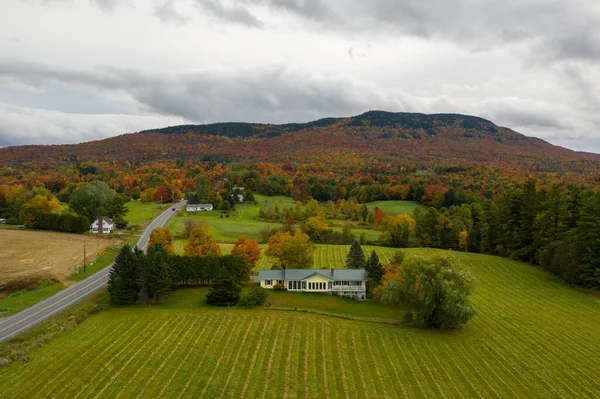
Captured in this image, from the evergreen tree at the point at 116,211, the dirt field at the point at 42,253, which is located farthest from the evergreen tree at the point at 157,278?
the evergreen tree at the point at 116,211

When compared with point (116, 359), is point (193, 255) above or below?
above

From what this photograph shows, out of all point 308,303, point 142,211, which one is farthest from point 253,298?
point 142,211

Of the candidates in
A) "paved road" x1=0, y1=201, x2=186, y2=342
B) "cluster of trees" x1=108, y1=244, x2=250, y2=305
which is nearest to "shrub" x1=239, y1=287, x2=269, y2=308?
"cluster of trees" x1=108, y1=244, x2=250, y2=305

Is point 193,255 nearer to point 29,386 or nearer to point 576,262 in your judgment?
point 29,386

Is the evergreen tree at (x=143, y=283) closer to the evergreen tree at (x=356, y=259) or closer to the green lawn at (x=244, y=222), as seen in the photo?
the evergreen tree at (x=356, y=259)

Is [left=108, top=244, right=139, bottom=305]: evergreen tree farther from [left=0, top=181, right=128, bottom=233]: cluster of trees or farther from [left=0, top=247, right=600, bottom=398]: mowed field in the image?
[left=0, top=181, right=128, bottom=233]: cluster of trees

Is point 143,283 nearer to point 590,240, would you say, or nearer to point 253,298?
point 253,298

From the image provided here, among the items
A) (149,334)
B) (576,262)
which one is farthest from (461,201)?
(149,334)
